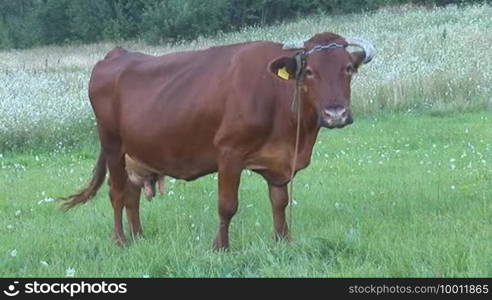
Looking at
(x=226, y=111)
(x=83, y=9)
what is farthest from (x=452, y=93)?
(x=83, y=9)

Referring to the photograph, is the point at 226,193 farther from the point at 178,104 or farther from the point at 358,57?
the point at 358,57

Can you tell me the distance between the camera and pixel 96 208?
943 centimetres

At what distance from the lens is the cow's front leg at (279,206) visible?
24.3ft

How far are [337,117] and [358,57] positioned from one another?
97 cm

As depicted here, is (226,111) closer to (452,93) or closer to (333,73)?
(333,73)

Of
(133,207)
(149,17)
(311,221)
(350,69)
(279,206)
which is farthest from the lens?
(149,17)

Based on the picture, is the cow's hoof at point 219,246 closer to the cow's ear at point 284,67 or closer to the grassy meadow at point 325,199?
the grassy meadow at point 325,199

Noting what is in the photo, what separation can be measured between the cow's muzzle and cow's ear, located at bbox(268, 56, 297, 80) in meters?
0.59

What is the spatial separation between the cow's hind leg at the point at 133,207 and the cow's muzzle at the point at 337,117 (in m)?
2.69

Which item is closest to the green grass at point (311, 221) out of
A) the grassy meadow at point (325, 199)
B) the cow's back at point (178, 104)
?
the grassy meadow at point (325, 199)

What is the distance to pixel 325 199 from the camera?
909 cm

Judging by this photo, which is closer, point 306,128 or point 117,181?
point 306,128

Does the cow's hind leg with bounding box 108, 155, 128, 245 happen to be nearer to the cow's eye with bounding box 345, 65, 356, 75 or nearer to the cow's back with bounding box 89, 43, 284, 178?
the cow's back with bounding box 89, 43, 284, 178

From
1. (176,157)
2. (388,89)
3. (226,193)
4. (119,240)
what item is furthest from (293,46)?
(388,89)
